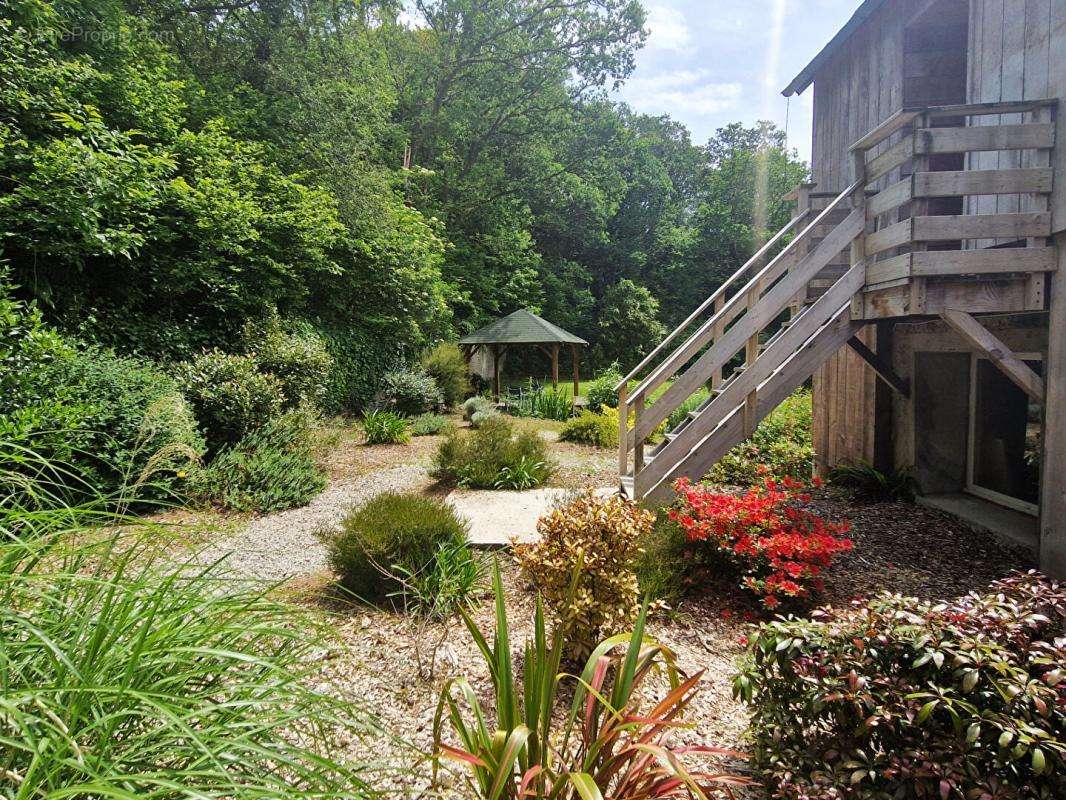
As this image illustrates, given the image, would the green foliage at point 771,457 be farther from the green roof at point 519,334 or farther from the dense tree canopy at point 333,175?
the green roof at point 519,334

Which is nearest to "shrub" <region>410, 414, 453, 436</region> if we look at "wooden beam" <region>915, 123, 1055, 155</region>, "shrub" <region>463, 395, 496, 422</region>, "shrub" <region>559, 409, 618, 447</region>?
"shrub" <region>463, 395, 496, 422</region>

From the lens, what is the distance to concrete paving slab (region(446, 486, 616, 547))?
15.0 feet

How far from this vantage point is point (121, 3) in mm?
8953

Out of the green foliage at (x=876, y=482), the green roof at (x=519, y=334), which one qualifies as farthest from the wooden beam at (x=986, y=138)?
the green roof at (x=519, y=334)

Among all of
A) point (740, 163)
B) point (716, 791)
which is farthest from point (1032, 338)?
point (740, 163)

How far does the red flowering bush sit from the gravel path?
2690mm

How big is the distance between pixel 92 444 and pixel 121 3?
8217 mm

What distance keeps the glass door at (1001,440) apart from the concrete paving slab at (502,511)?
367 centimetres

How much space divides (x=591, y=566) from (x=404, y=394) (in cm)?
1015

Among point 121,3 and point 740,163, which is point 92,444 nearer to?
point 121,3

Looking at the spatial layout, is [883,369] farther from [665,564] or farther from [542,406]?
[542,406]

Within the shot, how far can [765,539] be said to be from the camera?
343 centimetres

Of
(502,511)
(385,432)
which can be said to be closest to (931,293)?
(502,511)

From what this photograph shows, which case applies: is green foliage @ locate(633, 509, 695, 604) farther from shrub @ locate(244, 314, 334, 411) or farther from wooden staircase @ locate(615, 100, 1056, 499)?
shrub @ locate(244, 314, 334, 411)
